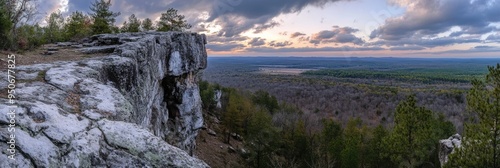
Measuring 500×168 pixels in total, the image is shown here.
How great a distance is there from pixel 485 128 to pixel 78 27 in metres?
25.3

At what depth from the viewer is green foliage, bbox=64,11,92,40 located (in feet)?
74.0

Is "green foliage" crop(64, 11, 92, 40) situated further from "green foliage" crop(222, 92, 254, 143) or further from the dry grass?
"green foliage" crop(222, 92, 254, 143)

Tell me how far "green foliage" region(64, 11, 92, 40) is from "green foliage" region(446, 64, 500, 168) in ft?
72.3

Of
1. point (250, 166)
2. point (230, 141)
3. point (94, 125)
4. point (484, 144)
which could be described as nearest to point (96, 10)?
point (250, 166)

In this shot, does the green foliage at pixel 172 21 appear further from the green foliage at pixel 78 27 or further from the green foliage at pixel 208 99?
the green foliage at pixel 208 99

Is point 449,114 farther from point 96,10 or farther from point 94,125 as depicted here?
point 94,125

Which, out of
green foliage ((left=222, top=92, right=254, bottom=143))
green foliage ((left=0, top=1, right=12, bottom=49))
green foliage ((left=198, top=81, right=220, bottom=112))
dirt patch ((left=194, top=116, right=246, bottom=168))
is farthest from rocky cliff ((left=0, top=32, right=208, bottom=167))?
green foliage ((left=198, top=81, right=220, bottom=112))

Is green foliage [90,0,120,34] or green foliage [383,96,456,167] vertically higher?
green foliage [90,0,120,34]

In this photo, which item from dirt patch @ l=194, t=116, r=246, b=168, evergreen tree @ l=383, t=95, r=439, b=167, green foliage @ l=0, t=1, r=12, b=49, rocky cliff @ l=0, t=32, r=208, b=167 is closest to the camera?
rocky cliff @ l=0, t=32, r=208, b=167

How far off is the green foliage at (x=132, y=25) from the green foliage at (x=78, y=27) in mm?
2903

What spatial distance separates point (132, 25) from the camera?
27781mm

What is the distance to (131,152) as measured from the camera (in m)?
4.77

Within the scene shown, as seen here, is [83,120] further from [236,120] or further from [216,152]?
[236,120]

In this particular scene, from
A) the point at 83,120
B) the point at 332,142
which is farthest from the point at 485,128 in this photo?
the point at 332,142
